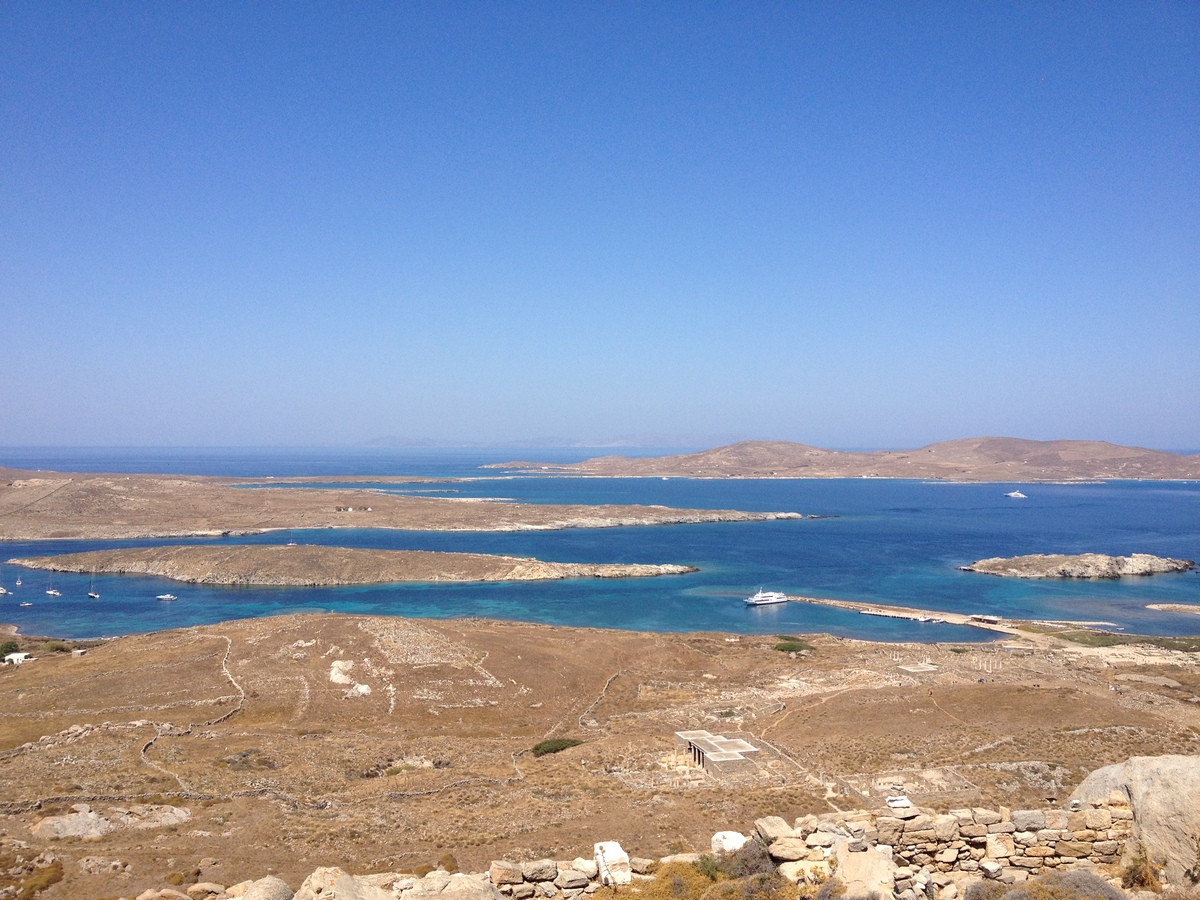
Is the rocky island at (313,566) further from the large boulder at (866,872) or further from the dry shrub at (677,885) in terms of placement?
the large boulder at (866,872)

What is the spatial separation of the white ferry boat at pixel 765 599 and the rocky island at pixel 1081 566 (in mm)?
29455

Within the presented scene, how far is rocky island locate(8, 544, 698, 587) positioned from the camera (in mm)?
76188

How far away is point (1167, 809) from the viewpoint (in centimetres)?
1133

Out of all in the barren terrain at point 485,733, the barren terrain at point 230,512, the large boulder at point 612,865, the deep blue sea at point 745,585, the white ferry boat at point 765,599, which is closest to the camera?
the large boulder at point 612,865

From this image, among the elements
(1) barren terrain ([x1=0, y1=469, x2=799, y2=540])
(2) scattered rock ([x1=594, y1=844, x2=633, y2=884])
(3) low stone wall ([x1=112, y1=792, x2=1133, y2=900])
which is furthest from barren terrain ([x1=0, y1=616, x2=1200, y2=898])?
(1) barren terrain ([x1=0, y1=469, x2=799, y2=540])

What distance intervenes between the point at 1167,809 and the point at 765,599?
181 ft

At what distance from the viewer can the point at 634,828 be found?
19000 millimetres

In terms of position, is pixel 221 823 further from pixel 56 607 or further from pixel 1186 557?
pixel 1186 557

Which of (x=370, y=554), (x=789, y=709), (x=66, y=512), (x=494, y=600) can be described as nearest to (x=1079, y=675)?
(x=789, y=709)

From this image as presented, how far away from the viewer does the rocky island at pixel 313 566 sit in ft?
250

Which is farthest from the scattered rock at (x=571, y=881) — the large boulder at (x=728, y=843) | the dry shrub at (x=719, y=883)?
the large boulder at (x=728, y=843)

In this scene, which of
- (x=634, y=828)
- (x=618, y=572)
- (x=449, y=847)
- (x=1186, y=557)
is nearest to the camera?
(x=449, y=847)

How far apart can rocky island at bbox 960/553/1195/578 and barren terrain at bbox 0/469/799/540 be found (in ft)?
166

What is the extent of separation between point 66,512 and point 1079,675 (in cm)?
13005
